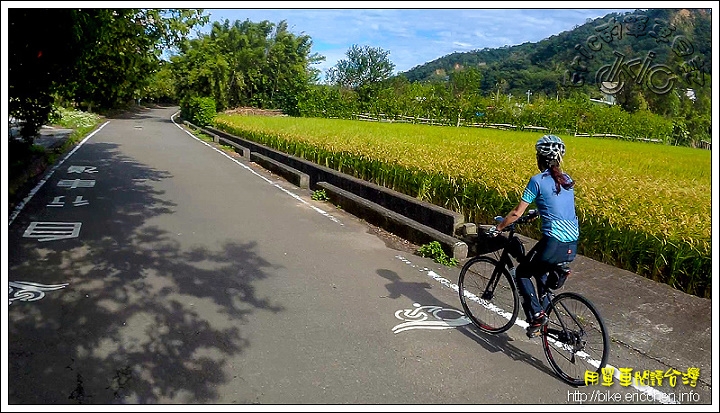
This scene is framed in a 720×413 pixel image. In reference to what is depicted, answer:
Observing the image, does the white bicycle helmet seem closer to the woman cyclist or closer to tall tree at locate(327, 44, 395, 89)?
the woman cyclist

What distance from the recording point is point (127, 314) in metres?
4.67

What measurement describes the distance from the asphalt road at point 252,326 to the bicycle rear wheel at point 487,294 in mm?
161

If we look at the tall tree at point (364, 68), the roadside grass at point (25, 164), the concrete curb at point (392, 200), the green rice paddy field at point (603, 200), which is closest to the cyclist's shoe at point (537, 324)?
the green rice paddy field at point (603, 200)

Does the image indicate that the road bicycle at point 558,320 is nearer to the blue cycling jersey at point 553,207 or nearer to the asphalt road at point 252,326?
the asphalt road at point 252,326

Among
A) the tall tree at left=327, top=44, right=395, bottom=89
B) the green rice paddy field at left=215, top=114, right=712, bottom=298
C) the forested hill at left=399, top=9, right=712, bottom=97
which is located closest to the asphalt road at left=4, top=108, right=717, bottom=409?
the green rice paddy field at left=215, top=114, right=712, bottom=298

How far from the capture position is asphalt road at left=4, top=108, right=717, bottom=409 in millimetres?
3576

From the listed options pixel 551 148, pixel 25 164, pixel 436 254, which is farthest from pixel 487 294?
pixel 25 164

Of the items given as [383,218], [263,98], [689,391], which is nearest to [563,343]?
[689,391]

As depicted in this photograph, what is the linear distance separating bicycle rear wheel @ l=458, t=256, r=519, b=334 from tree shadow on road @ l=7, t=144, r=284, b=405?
72.5 inches

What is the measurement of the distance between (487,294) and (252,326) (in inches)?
83.6

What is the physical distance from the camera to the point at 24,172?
11.1 m

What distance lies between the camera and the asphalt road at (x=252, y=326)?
3.58 meters

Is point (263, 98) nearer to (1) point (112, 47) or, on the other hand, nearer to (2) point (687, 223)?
(1) point (112, 47)

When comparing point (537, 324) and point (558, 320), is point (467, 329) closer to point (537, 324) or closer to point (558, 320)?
point (537, 324)
